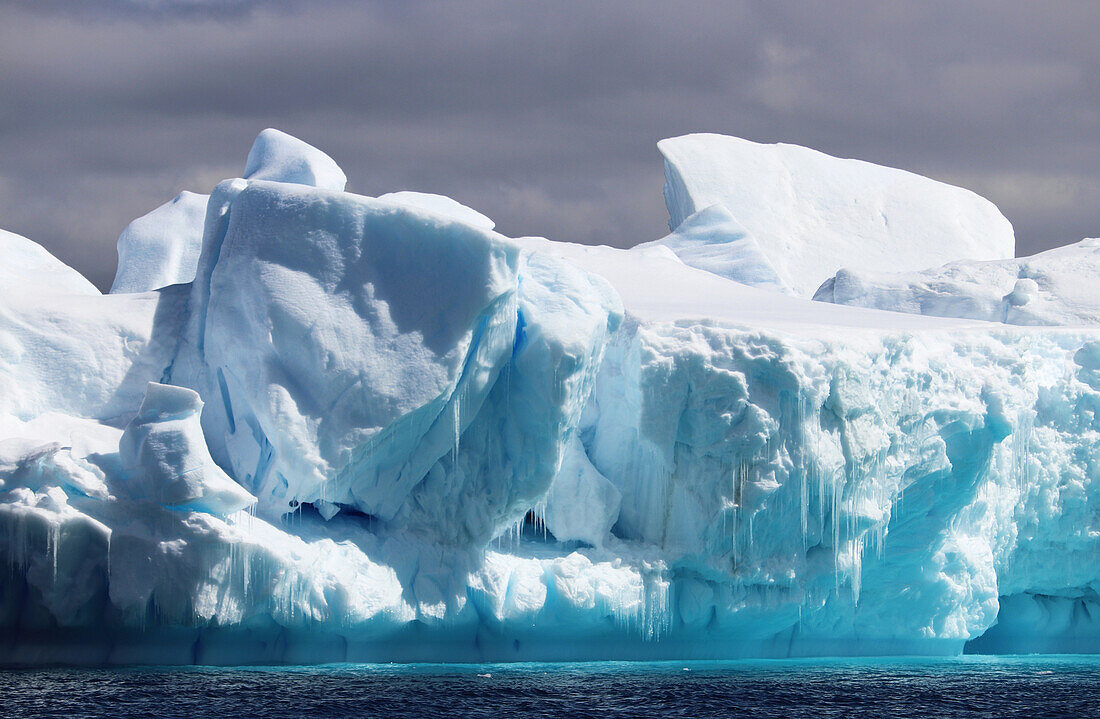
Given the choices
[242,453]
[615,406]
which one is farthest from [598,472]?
[242,453]

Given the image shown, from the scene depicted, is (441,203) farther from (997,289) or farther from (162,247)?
(997,289)

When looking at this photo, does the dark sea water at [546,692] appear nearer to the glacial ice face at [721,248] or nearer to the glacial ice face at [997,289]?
the glacial ice face at [997,289]

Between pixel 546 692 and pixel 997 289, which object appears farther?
pixel 997 289

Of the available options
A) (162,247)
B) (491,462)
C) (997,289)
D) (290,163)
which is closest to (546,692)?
(491,462)

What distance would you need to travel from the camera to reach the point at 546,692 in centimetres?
1438

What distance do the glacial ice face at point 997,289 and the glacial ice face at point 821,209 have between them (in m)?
4.15

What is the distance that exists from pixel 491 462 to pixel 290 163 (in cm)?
625

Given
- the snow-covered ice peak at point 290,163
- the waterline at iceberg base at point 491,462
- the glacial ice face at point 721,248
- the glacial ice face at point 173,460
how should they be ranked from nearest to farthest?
the glacial ice face at point 173,460
the waterline at iceberg base at point 491,462
the snow-covered ice peak at point 290,163
the glacial ice face at point 721,248

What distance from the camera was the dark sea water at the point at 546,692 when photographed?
500 inches

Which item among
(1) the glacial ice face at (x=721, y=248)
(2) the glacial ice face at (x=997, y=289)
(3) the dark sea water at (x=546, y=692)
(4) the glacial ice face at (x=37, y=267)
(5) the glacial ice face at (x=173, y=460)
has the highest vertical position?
(1) the glacial ice face at (x=721, y=248)

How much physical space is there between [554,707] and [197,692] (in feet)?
11.1

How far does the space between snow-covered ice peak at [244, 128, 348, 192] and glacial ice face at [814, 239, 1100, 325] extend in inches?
404

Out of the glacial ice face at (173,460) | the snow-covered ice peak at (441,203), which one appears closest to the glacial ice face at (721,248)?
the snow-covered ice peak at (441,203)

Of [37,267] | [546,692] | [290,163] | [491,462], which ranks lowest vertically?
[546,692]
